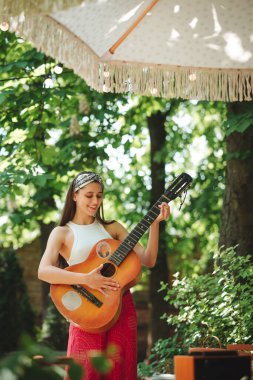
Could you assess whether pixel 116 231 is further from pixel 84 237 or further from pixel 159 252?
pixel 159 252

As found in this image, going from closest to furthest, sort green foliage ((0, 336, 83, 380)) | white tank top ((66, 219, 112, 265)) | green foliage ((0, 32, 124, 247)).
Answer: green foliage ((0, 336, 83, 380)) < white tank top ((66, 219, 112, 265)) < green foliage ((0, 32, 124, 247))

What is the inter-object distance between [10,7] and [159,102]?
7.64 metres

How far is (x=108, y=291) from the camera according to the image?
417 centimetres

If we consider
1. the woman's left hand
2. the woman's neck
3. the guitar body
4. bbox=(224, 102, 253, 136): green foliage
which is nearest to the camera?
the guitar body

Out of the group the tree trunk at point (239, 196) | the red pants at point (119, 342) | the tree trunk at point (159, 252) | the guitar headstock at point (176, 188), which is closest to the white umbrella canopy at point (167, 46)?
the guitar headstock at point (176, 188)

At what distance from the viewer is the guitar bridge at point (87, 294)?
4184mm

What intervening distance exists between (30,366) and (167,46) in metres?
3.25

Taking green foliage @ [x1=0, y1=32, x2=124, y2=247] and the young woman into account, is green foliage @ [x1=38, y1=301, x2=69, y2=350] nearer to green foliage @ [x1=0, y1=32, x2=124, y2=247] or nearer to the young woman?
green foliage @ [x1=0, y1=32, x2=124, y2=247]

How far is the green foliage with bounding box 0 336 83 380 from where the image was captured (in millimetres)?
1736

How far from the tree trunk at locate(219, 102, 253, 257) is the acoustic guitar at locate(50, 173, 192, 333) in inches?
126

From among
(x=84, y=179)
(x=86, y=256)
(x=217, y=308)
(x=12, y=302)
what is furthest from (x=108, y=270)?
(x=12, y=302)

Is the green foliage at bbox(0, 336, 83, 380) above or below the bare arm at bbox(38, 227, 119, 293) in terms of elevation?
below

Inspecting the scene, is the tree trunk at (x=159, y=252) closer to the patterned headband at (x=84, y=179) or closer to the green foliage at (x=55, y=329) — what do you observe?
the green foliage at (x=55, y=329)

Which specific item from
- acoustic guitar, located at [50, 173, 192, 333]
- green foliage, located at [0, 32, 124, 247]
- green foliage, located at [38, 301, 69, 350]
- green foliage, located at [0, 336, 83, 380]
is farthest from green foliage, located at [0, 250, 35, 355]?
green foliage, located at [0, 336, 83, 380]
